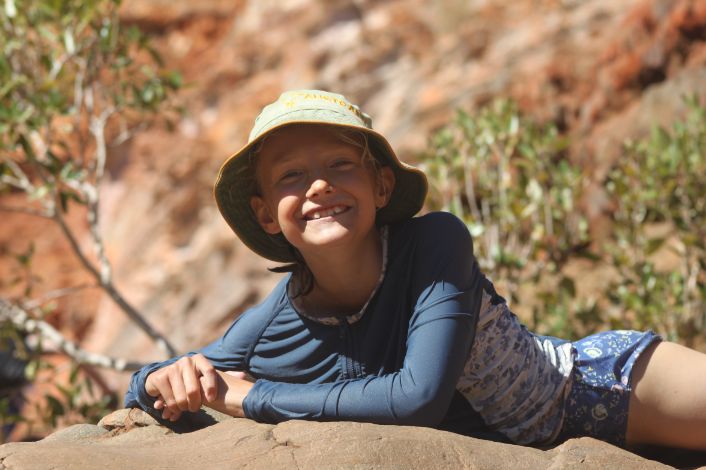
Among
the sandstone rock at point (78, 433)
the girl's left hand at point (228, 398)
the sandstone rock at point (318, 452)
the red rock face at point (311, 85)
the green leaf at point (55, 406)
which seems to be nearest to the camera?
the sandstone rock at point (318, 452)

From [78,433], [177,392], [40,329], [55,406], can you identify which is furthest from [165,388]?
[40,329]

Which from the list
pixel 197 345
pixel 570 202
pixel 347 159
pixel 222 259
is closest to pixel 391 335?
pixel 347 159

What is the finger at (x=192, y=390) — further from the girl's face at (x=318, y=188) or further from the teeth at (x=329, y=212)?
the teeth at (x=329, y=212)

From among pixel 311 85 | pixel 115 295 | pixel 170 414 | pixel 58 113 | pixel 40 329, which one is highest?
pixel 311 85

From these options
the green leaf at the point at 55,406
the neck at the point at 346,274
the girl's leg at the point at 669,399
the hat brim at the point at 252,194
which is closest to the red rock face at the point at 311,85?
the green leaf at the point at 55,406

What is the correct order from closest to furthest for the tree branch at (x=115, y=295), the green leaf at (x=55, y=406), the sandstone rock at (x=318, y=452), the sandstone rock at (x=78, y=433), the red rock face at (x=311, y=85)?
the sandstone rock at (x=318, y=452)
the sandstone rock at (x=78, y=433)
the green leaf at (x=55, y=406)
the tree branch at (x=115, y=295)
the red rock face at (x=311, y=85)

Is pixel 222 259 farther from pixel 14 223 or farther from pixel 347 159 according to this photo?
pixel 347 159

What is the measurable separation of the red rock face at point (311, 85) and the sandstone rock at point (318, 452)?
403cm

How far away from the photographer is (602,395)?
8.25ft

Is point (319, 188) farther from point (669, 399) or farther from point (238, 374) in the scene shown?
point (669, 399)

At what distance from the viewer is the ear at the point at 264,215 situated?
2572mm

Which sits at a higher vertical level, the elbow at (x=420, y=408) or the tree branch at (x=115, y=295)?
the tree branch at (x=115, y=295)

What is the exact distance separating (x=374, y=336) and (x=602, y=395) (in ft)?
2.17

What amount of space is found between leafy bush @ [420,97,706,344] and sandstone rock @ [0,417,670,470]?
2.33 m
